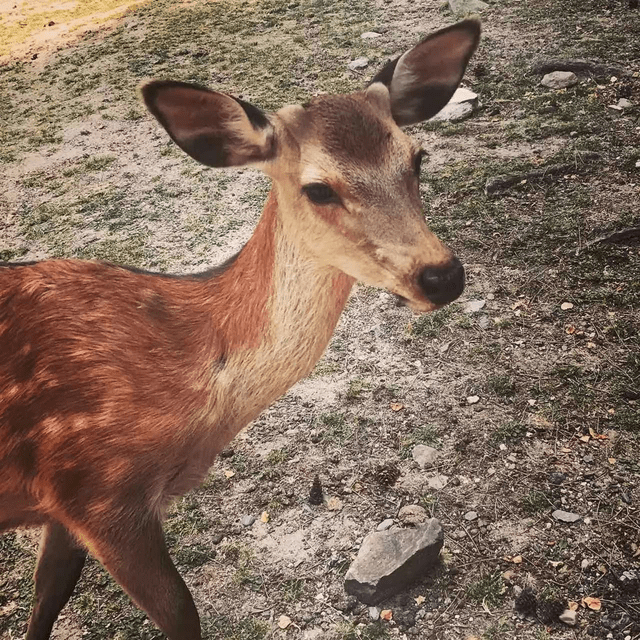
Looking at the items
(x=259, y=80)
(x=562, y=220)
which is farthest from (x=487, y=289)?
(x=259, y=80)

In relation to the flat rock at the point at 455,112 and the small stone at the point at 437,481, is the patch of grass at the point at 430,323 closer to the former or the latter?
the small stone at the point at 437,481

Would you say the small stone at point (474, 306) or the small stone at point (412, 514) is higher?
the small stone at point (474, 306)

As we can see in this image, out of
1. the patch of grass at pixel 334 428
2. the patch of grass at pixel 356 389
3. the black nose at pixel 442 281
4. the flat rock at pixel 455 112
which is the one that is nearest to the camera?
the black nose at pixel 442 281

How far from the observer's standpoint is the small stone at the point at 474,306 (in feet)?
13.7

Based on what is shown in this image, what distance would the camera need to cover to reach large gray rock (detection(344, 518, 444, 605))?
2.82 m

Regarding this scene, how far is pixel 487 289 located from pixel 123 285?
101 inches

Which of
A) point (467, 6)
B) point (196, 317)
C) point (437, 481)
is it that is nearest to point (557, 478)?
point (437, 481)

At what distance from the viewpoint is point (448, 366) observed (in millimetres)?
3865

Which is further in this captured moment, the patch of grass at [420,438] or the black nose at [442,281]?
the patch of grass at [420,438]

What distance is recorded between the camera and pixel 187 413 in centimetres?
225

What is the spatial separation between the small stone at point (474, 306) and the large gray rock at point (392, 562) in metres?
1.56

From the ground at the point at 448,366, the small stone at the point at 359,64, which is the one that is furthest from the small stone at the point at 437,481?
the small stone at the point at 359,64

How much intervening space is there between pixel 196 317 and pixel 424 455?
1598 millimetres

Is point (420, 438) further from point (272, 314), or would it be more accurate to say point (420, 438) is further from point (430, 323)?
point (272, 314)
